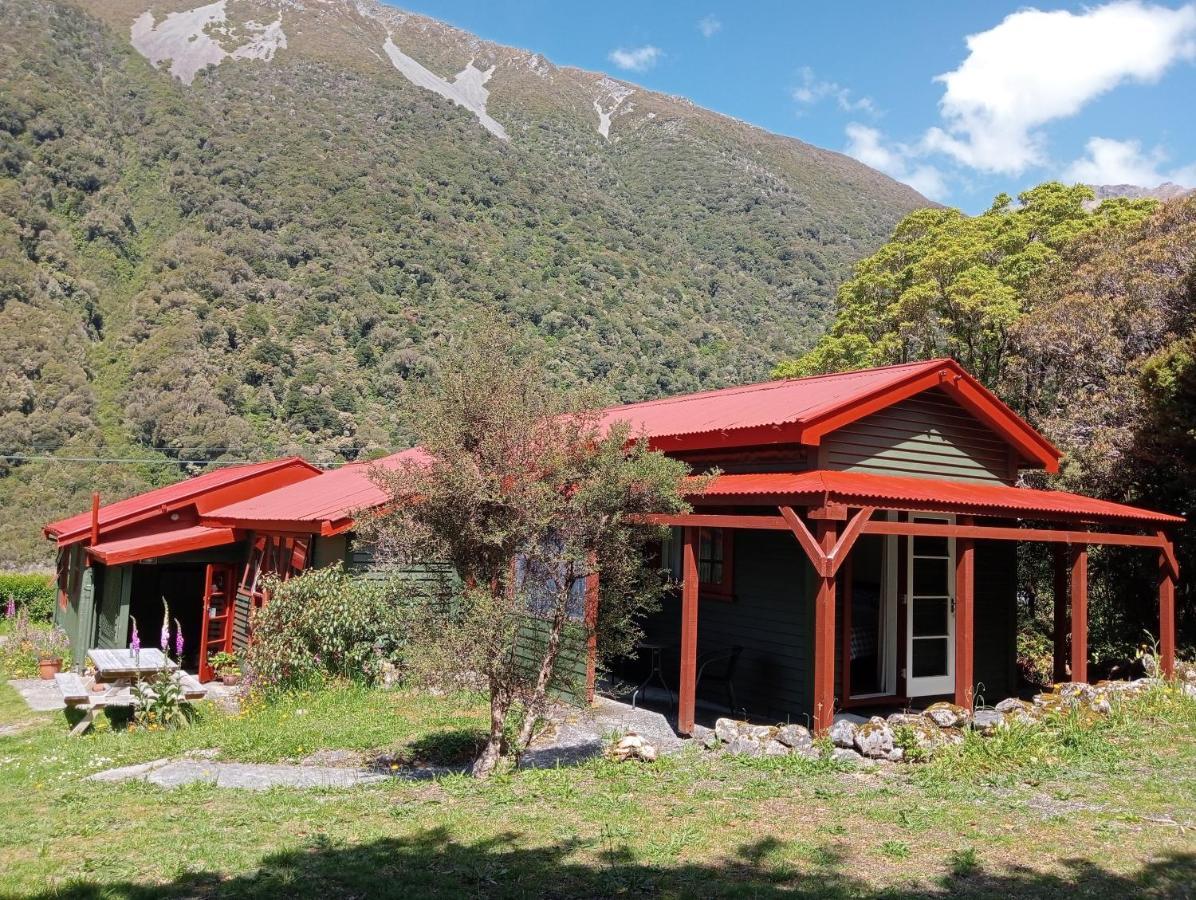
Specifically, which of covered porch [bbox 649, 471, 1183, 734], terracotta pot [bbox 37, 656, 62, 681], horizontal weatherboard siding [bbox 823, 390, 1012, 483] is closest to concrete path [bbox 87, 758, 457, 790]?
covered porch [bbox 649, 471, 1183, 734]

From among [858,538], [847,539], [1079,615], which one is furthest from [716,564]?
[1079,615]

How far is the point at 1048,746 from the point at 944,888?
3.74m

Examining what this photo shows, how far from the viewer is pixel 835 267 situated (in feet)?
205

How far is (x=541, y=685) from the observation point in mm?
7941

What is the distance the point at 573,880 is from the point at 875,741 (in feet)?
13.0

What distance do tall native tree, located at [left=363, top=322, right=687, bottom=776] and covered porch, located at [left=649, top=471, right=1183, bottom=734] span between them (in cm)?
71

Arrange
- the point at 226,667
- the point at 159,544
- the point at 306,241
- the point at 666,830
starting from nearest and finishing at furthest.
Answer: the point at 666,830, the point at 226,667, the point at 159,544, the point at 306,241

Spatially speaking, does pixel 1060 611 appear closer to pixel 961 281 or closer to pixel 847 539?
pixel 847 539

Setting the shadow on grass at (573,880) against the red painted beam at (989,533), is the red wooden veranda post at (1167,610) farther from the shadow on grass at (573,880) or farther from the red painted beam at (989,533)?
the shadow on grass at (573,880)

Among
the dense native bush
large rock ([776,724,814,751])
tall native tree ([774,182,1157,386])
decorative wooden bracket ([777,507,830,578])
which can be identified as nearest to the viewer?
large rock ([776,724,814,751])

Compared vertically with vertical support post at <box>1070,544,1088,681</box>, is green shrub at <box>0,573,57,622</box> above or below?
below

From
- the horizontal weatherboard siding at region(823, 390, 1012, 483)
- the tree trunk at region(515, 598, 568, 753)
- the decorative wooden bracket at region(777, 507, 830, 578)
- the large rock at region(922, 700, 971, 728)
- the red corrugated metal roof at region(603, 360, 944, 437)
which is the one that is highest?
the red corrugated metal roof at region(603, 360, 944, 437)

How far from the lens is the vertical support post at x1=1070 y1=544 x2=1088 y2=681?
35.6 feet

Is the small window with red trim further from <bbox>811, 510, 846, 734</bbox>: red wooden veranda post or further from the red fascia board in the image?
<bbox>811, 510, 846, 734</bbox>: red wooden veranda post
